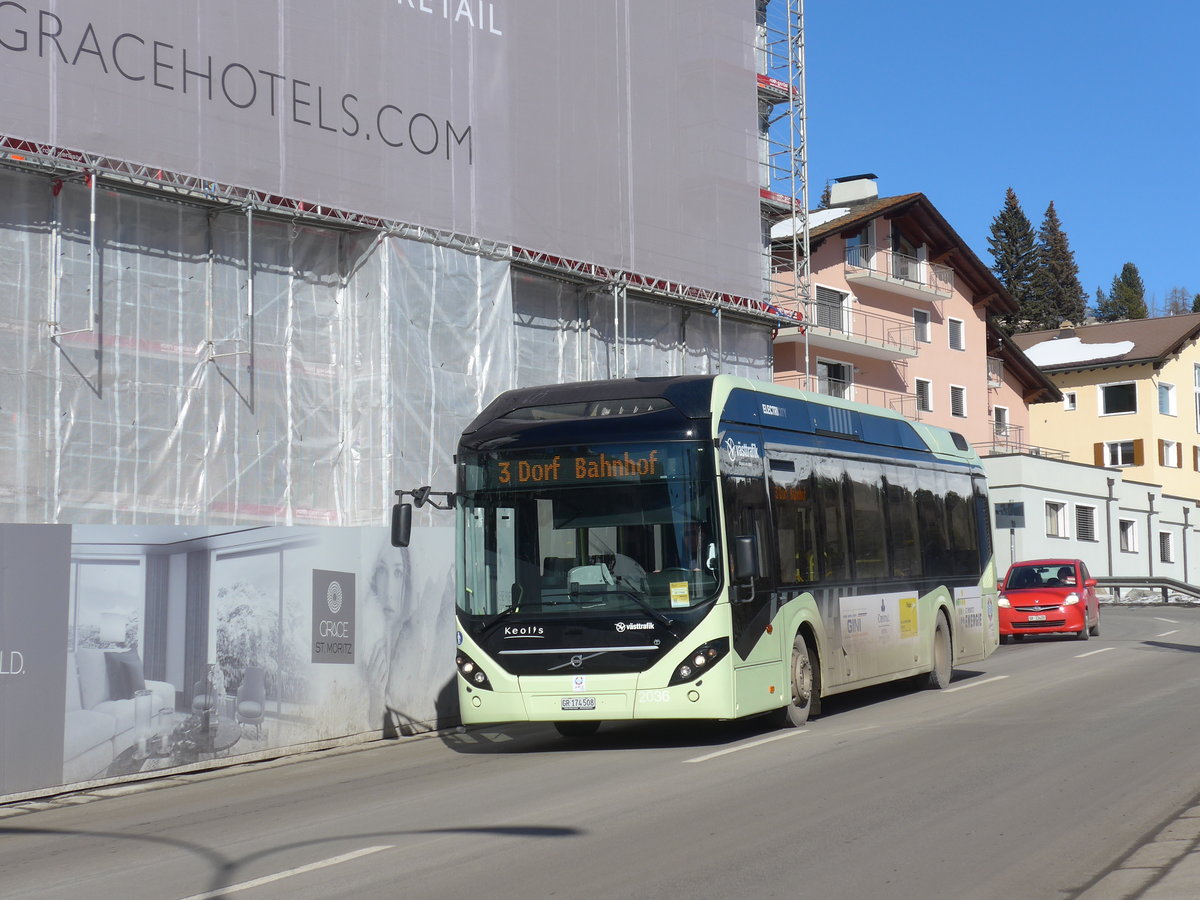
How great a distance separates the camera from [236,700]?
1403 centimetres

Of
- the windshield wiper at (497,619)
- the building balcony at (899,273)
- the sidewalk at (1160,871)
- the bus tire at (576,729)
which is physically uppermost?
the building balcony at (899,273)

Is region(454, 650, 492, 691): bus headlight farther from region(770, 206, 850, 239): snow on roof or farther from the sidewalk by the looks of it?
region(770, 206, 850, 239): snow on roof

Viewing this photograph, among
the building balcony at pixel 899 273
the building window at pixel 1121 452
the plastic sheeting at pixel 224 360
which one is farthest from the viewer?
the building window at pixel 1121 452

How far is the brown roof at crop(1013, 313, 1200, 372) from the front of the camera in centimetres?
7162

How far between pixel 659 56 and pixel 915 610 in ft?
53.5

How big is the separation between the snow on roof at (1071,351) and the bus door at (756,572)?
209 ft

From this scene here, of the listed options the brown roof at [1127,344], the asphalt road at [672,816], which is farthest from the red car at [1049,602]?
the brown roof at [1127,344]

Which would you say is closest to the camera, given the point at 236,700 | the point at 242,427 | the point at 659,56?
the point at 236,700

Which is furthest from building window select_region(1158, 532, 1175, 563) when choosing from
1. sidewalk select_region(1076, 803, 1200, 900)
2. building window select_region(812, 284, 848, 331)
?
sidewalk select_region(1076, 803, 1200, 900)

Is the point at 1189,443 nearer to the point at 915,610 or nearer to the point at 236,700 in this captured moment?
the point at 915,610

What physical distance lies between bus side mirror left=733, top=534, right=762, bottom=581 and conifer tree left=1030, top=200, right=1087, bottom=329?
112473 mm

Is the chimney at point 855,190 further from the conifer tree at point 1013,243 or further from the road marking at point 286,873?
the conifer tree at point 1013,243

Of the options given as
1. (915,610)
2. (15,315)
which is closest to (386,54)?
(15,315)

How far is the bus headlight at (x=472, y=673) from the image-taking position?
13016 millimetres
